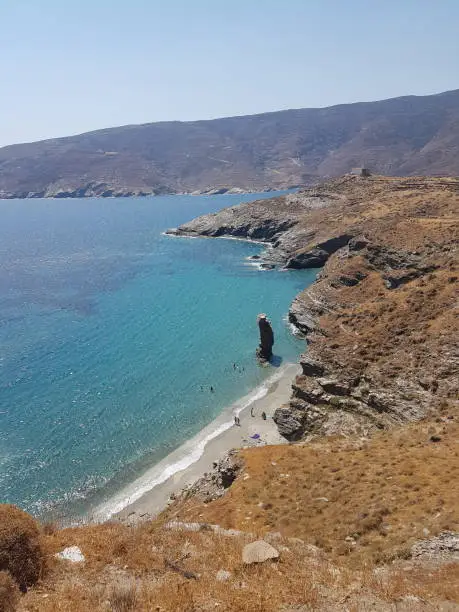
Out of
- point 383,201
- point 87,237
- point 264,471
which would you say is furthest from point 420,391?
point 87,237

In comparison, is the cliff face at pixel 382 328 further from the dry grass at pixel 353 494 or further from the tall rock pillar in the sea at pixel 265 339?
the dry grass at pixel 353 494

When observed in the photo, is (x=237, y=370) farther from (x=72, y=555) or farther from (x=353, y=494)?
(x=72, y=555)

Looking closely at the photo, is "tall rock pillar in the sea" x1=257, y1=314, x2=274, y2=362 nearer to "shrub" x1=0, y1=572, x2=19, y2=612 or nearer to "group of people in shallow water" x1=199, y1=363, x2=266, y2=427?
"group of people in shallow water" x1=199, y1=363, x2=266, y2=427

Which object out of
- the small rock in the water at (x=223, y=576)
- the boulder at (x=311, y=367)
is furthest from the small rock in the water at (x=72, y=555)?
the boulder at (x=311, y=367)

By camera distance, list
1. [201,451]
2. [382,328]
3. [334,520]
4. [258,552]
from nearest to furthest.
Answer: [258,552] → [334,520] → [201,451] → [382,328]

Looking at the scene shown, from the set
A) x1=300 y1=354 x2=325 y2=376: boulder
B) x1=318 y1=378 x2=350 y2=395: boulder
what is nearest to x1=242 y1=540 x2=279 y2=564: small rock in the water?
x1=318 y1=378 x2=350 y2=395: boulder

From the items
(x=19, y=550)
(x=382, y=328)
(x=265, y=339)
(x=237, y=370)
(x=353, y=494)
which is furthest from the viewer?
(x=265, y=339)

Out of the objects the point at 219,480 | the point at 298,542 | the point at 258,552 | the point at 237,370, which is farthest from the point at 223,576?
the point at 237,370
